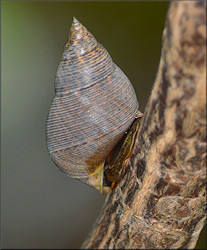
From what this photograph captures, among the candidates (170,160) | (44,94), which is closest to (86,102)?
(170,160)

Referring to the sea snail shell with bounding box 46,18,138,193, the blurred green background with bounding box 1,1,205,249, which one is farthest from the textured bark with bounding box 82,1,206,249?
the blurred green background with bounding box 1,1,205,249

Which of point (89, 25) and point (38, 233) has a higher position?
point (89, 25)

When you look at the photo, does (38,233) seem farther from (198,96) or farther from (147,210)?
(198,96)

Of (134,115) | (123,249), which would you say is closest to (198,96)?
(134,115)

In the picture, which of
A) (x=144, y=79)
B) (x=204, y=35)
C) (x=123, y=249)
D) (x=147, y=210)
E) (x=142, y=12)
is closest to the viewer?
(x=204, y=35)

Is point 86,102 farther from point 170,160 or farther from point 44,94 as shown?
point 44,94

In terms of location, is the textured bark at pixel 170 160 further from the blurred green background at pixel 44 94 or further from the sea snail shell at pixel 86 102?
the blurred green background at pixel 44 94

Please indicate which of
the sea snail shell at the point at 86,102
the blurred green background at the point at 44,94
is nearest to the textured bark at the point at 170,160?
the sea snail shell at the point at 86,102
